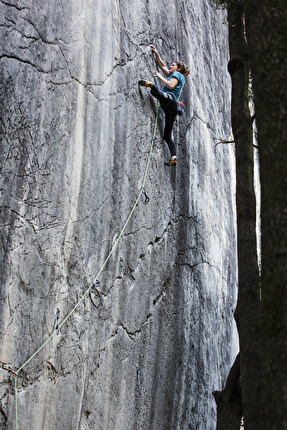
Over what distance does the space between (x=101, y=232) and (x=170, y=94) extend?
2.27m

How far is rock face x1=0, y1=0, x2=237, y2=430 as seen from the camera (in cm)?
451

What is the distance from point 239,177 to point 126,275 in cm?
161

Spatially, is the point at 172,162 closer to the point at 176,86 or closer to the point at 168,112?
the point at 168,112

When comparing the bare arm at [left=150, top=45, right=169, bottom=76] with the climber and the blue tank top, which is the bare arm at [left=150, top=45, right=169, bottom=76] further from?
the blue tank top

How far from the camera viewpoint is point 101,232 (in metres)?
5.42

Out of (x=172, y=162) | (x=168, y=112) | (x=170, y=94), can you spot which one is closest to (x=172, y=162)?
(x=172, y=162)

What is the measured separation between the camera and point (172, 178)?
22.9 ft

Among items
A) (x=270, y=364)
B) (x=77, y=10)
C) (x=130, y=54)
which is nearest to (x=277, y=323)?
(x=270, y=364)

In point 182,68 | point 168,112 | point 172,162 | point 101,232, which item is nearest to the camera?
point 101,232

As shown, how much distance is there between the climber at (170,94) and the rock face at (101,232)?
129 millimetres

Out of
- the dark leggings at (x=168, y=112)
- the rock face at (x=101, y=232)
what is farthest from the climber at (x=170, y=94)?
the rock face at (x=101, y=232)

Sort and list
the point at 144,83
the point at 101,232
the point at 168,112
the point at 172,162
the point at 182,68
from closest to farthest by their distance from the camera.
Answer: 1. the point at 101,232
2. the point at 144,83
3. the point at 172,162
4. the point at 168,112
5. the point at 182,68

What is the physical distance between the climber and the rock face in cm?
13

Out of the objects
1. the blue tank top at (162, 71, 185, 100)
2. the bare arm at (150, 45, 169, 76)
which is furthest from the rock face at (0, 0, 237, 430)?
the blue tank top at (162, 71, 185, 100)
